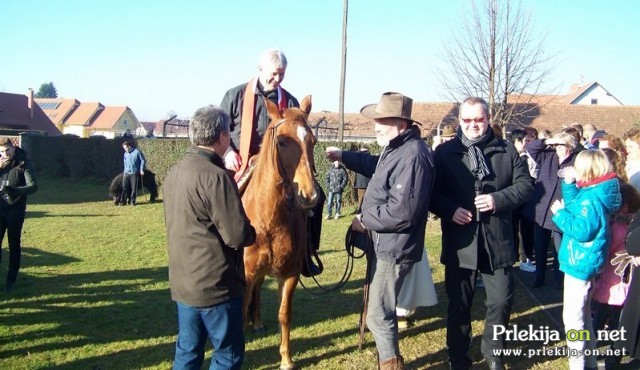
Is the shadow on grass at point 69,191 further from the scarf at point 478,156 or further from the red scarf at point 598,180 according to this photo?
the red scarf at point 598,180

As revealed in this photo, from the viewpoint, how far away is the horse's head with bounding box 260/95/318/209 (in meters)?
3.92

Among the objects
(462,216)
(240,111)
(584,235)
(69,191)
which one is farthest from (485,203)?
(69,191)

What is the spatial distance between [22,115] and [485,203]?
56.7 m

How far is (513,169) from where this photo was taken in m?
4.20

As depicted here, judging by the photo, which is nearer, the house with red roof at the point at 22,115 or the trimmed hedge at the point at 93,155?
the trimmed hedge at the point at 93,155

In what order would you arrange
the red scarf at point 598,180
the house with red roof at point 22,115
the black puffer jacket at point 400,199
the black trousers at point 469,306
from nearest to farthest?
the black puffer jacket at point 400,199 → the red scarf at point 598,180 → the black trousers at point 469,306 → the house with red roof at point 22,115

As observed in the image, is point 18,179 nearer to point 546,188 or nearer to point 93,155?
point 546,188

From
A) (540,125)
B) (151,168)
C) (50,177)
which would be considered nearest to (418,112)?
(540,125)

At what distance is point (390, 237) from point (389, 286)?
1.28 ft

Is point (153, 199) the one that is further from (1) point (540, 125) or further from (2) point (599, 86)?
(2) point (599, 86)

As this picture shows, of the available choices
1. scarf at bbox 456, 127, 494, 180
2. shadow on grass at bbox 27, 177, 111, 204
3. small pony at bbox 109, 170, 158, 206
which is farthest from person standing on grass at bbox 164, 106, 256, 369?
shadow on grass at bbox 27, 177, 111, 204

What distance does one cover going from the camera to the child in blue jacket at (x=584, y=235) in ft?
12.8

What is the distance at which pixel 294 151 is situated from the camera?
4.04 m

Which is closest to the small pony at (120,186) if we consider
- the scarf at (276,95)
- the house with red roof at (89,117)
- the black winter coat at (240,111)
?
the black winter coat at (240,111)
